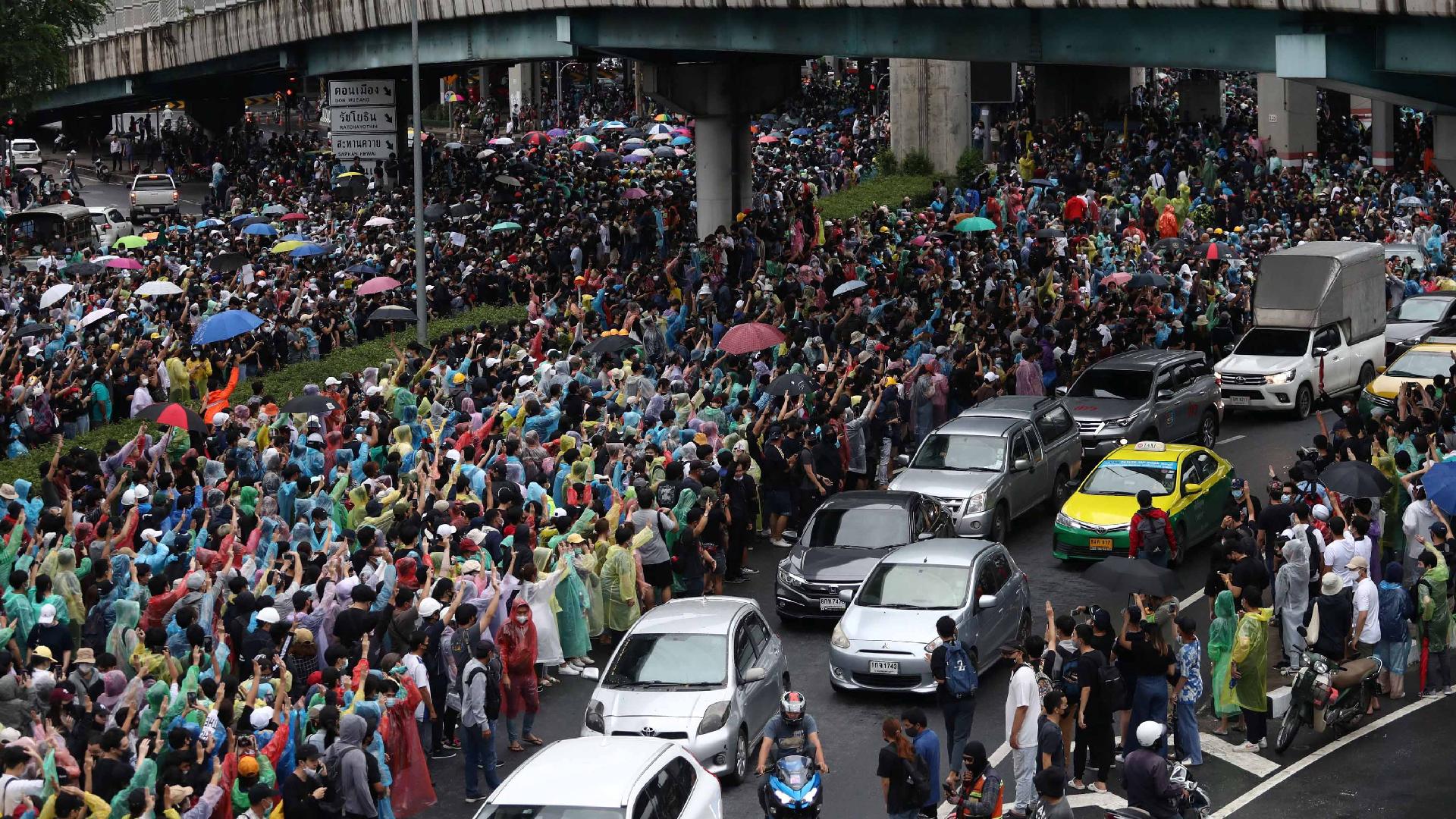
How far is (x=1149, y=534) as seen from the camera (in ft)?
61.1

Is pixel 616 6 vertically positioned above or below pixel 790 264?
above

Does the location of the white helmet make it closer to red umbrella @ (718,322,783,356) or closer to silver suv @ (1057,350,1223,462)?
silver suv @ (1057,350,1223,462)

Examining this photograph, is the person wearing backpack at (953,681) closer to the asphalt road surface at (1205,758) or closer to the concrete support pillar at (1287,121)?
the asphalt road surface at (1205,758)

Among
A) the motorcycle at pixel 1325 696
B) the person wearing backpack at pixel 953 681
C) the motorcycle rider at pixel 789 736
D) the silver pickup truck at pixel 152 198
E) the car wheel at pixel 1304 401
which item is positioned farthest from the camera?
the silver pickup truck at pixel 152 198

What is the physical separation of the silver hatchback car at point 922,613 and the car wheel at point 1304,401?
11.4 m

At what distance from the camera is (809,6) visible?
30.6 metres

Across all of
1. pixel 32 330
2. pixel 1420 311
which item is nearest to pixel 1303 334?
pixel 1420 311

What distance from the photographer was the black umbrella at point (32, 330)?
1080 inches

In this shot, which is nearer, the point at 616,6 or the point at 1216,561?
the point at 1216,561

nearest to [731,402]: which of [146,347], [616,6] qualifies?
[146,347]

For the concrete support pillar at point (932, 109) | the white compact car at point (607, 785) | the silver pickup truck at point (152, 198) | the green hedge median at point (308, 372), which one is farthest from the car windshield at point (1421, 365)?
the silver pickup truck at point (152, 198)

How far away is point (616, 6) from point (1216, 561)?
2177cm

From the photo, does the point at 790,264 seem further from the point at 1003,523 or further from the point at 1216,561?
the point at 1216,561

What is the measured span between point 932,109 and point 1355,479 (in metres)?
31.4
